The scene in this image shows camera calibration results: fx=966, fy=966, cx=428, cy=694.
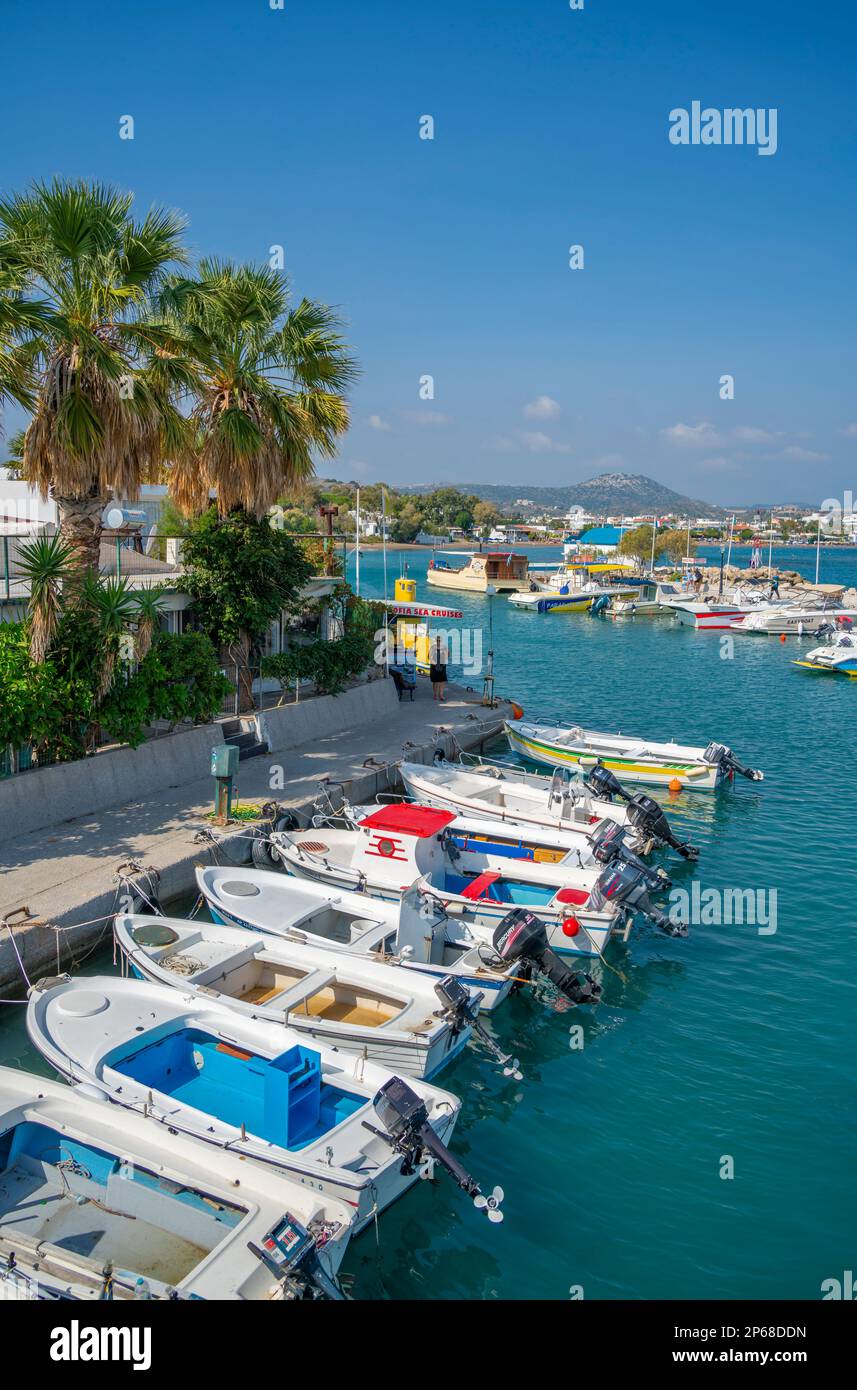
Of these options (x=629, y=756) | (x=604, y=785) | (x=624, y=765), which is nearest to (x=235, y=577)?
(x=604, y=785)

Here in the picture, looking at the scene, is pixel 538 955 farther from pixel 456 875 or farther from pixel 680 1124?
pixel 456 875

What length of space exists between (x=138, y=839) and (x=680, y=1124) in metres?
10.4

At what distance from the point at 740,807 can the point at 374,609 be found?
17.8 metres

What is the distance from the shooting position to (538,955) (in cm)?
1439

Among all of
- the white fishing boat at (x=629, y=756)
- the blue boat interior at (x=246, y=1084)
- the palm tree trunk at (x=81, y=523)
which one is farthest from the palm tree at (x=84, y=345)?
the white fishing boat at (x=629, y=756)

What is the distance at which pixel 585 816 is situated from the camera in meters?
20.9

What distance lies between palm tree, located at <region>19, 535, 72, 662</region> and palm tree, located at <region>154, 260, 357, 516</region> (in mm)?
5809

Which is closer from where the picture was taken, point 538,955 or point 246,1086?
point 246,1086

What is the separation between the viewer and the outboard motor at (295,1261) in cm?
782

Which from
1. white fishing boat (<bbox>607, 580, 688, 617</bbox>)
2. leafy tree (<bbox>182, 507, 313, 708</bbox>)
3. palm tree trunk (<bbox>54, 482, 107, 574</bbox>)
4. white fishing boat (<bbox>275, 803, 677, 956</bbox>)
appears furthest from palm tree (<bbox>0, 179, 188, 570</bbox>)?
white fishing boat (<bbox>607, 580, 688, 617</bbox>)

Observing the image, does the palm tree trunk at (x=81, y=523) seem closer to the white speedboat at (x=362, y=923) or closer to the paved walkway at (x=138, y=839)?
the paved walkway at (x=138, y=839)

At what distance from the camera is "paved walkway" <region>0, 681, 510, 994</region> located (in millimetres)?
14250

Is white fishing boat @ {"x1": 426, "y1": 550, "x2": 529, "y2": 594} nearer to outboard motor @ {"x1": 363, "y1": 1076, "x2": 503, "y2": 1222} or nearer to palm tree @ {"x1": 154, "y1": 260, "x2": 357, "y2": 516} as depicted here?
palm tree @ {"x1": 154, "y1": 260, "x2": 357, "y2": 516}

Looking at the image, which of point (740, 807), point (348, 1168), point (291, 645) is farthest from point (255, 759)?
point (348, 1168)
